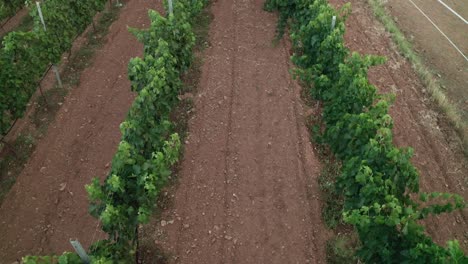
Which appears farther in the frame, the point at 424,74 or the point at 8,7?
the point at 8,7

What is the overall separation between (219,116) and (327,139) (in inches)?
132

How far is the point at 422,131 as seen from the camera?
11.1 meters

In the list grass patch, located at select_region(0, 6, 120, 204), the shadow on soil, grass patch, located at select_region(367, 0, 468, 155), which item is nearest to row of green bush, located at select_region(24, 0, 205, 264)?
the shadow on soil

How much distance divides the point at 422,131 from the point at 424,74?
2.61 meters

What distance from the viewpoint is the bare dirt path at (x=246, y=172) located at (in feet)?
26.1

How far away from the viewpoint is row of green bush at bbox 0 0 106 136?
8.90 m

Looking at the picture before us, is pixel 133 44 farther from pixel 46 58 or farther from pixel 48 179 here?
pixel 48 179

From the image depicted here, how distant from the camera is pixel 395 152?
6078mm

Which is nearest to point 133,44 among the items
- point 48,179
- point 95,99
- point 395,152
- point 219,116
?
point 95,99

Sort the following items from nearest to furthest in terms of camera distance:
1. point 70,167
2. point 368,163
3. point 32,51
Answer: point 368,163 → point 70,167 → point 32,51

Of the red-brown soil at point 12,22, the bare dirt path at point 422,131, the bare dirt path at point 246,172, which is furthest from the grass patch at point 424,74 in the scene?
the red-brown soil at point 12,22

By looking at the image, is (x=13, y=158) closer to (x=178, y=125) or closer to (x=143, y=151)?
(x=178, y=125)

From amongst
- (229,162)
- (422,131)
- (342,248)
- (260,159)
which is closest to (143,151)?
(229,162)

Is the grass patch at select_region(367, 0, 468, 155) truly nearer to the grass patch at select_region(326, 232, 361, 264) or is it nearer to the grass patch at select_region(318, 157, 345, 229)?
the grass patch at select_region(318, 157, 345, 229)
